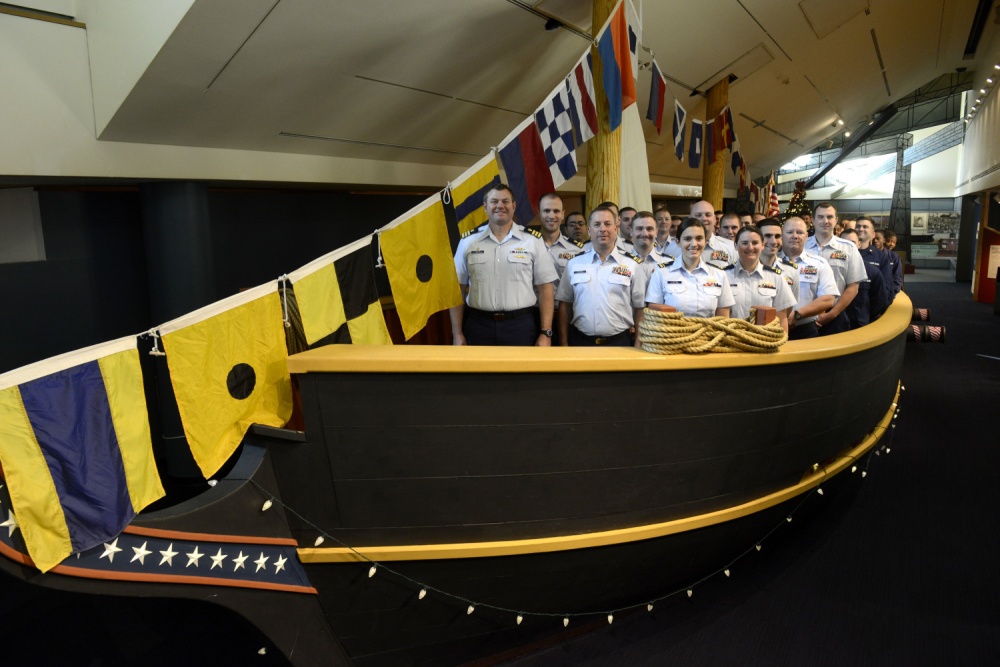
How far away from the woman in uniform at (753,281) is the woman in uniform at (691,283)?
26cm

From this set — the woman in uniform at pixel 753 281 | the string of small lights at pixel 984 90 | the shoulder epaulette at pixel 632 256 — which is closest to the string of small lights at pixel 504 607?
the woman in uniform at pixel 753 281

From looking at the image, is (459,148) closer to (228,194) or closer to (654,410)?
(228,194)

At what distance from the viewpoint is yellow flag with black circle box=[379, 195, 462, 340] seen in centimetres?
223

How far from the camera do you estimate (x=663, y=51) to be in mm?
5359

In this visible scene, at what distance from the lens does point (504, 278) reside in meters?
2.49

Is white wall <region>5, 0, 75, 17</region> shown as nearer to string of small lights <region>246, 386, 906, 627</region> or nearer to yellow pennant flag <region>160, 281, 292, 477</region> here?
yellow pennant flag <region>160, 281, 292, 477</region>

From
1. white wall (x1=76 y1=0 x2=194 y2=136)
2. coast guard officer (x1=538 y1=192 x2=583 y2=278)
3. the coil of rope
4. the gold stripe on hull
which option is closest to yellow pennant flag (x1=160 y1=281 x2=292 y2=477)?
the gold stripe on hull

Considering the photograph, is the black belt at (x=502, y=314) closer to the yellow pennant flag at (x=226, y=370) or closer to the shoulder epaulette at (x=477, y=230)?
the shoulder epaulette at (x=477, y=230)

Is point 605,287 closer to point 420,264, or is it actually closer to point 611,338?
point 611,338

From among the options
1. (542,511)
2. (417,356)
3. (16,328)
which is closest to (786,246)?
(542,511)

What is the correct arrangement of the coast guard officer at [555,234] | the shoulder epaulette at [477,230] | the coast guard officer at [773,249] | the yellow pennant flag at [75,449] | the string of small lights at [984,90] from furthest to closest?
the string of small lights at [984,90]
the coast guard officer at [773,249]
the coast guard officer at [555,234]
the shoulder epaulette at [477,230]
the yellow pennant flag at [75,449]

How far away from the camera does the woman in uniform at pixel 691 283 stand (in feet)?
8.04

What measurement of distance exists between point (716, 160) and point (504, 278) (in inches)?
232

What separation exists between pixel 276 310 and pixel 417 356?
1.67 ft
